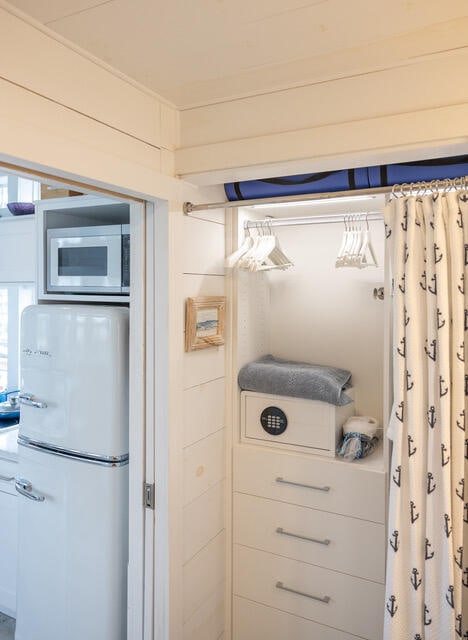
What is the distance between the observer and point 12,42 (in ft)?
3.86

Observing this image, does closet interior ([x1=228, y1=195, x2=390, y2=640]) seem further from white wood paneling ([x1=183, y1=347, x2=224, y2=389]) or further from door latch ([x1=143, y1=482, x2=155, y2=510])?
door latch ([x1=143, y1=482, x2=155, y2=510])

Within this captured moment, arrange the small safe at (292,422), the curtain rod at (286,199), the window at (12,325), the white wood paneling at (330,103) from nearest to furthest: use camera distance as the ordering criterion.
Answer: the white wood paneling at (330,103)
the curtain rod at (286,199)
the small safe at (292,422)
the window at (12,325)

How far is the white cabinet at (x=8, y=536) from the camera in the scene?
8.05 ft

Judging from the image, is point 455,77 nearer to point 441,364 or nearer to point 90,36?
point 441,364

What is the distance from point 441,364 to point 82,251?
57.0 inches

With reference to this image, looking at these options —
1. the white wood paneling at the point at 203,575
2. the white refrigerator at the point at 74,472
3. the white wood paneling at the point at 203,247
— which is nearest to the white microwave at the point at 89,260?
the white refrigerator at the point at 74,472

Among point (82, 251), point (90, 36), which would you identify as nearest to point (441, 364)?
point (90, 36)

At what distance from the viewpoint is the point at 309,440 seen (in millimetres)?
1957

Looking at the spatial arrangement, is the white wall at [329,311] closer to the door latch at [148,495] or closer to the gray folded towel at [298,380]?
the gray folded towel at [298,380]

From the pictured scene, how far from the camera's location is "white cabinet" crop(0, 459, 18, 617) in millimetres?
2453

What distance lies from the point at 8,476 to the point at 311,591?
59.6 inches

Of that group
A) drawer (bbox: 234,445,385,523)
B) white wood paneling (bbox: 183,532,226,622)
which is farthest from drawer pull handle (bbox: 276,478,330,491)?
white wood paneling (bbox: 183,532,226,622)

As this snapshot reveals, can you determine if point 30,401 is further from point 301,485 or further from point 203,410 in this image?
point 301,485

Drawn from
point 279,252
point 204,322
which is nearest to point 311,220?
point 279,252
